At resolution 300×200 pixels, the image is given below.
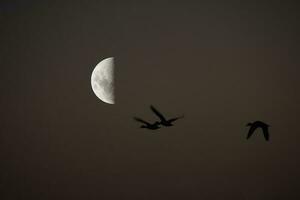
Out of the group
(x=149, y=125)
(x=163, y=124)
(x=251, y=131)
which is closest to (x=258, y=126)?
(x=251, y=131)

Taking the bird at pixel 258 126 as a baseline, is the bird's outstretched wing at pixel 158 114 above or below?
above

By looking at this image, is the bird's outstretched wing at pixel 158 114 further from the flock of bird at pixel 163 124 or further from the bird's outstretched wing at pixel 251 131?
the bird's outstretched wing at pixel 251 131

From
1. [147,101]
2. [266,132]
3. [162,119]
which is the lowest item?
[266,132]

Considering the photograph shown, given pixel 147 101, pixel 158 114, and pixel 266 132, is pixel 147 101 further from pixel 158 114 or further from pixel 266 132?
pixel 266 132

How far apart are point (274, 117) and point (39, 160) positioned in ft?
7.68

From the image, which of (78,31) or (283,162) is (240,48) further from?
(78,31)

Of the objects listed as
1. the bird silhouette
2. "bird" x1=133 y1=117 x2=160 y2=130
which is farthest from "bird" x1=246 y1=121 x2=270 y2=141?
"bird" x1=133 y1=117 x2=160 y2=130

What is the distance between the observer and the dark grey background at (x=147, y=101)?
2.82 metres

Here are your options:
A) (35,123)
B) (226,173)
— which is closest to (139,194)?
(226,173)

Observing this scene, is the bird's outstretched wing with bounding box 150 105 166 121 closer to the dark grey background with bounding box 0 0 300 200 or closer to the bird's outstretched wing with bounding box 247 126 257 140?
the dark grey background with bounding box 0 0 300 200

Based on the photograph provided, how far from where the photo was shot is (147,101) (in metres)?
2.92

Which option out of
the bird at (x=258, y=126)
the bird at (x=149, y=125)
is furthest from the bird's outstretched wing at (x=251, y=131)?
the bird at (x=149, y=125)

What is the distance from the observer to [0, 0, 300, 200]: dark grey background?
2818 millimetres

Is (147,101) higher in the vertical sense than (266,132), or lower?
higher
